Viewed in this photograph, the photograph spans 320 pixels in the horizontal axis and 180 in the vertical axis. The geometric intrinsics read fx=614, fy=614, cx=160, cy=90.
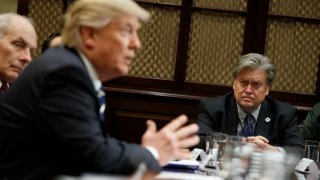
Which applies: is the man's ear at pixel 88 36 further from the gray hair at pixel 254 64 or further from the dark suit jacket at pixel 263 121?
the gray hair at pixel 254 64

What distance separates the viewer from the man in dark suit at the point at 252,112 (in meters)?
3.86

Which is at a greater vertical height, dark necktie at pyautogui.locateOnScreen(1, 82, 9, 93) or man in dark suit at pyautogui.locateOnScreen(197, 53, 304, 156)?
dark necktie at pyautogui.locateOnScreen(1, 82, 9, 93)

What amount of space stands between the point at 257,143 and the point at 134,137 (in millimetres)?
1772

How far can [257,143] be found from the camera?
10.6 ft

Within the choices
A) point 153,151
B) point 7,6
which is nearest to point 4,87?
point 153,151

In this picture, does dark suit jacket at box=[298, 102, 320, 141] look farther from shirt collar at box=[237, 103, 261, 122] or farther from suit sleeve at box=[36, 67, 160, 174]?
suit sleeve at box=[36, 67, 160, 174]

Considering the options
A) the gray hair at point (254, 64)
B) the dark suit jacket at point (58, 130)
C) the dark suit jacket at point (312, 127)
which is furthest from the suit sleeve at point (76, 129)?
the dark suit jacket at point (312, 127)

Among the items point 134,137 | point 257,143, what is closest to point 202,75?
point 134,137

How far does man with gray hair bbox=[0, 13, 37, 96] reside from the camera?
3295 mm

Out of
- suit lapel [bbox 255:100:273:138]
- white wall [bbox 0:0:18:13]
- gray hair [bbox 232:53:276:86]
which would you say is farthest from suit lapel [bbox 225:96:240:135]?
white wall [bbox 0:0:18:13]

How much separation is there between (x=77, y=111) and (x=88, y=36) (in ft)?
0.96

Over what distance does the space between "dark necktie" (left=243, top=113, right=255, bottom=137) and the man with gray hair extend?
56.3 inches

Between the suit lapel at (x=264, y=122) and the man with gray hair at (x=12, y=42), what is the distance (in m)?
1.49

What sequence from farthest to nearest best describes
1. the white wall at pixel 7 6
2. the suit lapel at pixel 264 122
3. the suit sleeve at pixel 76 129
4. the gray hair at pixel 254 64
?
the white wall at pixel 7 6, the gray hair at pixel 254 64, the suit lapel at pixel 264 122, the suit sleeve at pixel 76 129
